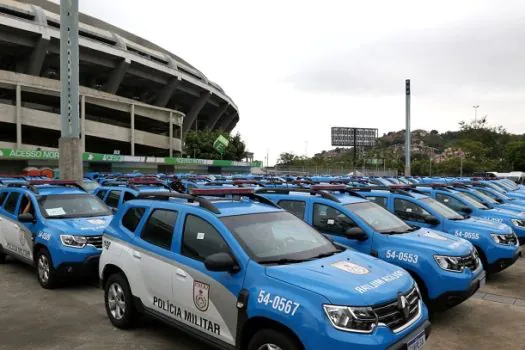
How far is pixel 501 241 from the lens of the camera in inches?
320

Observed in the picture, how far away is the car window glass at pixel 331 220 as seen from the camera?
6.96m

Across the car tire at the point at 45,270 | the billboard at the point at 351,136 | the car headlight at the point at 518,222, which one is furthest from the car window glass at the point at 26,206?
the billboard at the point at 351,136

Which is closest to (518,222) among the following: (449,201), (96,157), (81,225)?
(449,201)

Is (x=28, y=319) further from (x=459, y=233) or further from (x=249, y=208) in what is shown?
(x=459, y=233)

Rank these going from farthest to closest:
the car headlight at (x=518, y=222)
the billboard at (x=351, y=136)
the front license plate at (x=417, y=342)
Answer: the billboard at (x=351, y=136), the car headlight at (x=518, y=222), the front license plate at (x=417, y=342)

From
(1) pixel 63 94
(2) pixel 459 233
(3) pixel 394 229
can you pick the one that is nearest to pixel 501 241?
(2) pixel 459 233

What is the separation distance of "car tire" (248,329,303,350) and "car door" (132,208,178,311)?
1.33 meters

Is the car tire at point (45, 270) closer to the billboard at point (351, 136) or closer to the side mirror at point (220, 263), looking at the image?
the side mirror at point (220, 263)

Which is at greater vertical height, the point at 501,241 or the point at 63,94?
the point at 63,94

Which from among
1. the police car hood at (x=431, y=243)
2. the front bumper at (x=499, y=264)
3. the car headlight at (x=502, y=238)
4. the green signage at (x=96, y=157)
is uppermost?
the green signage at (x=96, y=157)

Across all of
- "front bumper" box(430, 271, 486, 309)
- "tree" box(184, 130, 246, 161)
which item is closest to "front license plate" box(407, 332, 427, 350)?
"front bumper" box(430, 271, 486, 309)

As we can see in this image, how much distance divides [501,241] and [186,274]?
6061mm

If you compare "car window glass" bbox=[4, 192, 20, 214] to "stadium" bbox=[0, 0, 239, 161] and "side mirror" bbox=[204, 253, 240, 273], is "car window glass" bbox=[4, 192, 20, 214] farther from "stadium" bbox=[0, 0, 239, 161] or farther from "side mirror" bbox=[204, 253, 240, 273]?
"stadium" bbox=[0, 0, 239, 161]

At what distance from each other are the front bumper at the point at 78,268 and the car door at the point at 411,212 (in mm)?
5415
